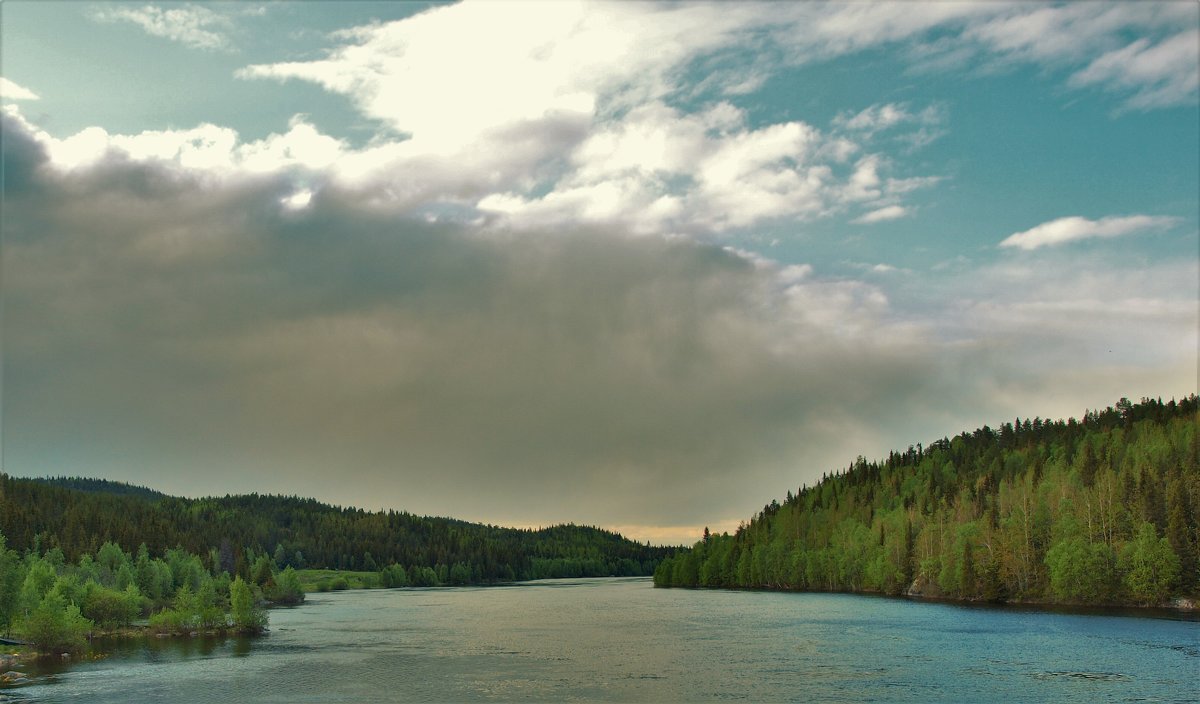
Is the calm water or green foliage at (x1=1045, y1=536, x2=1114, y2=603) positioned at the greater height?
green foliage at (x1=1045, y1=536, x2=1114, y2=603)

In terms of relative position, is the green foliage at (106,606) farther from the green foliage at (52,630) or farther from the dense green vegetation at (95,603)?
the green foliage at (52,630)

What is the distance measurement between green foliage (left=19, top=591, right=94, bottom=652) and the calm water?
530cm

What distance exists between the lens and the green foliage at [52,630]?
338 feet

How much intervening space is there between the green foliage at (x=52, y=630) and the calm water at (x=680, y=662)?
5296mm

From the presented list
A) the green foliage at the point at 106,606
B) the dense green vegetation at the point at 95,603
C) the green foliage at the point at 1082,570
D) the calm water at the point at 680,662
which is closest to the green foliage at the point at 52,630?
the dense green vegetation at the point at 95,603

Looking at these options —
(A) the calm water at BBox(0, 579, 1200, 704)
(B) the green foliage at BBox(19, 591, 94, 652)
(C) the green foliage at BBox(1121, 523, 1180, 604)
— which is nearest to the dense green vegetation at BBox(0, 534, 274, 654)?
(B) the green foliage at BBox(19, 591, 94, 652)

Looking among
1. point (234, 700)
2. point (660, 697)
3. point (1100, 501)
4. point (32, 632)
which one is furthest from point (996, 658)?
point (32, 632)

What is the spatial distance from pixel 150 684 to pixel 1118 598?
146151 millimetres

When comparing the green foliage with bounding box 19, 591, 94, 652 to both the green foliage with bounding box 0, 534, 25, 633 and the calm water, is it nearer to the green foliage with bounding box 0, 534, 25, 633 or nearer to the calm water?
the calm water

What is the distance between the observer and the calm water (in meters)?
74.5

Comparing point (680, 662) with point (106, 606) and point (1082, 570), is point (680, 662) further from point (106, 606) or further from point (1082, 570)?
point (1082, 570)

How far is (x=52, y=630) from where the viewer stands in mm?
103000

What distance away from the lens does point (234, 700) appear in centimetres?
7338

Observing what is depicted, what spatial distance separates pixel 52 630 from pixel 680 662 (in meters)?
70.3
